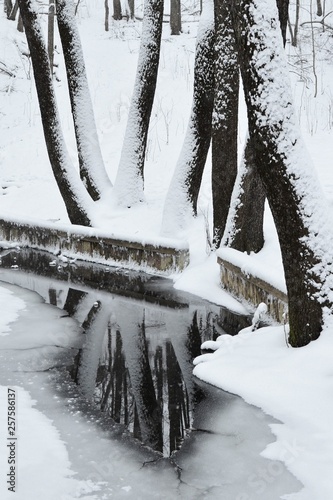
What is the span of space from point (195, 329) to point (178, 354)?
35.9 inches

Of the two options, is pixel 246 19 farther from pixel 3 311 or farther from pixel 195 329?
pixel 3 311

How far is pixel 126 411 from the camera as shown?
485cm

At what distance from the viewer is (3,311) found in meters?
7.62

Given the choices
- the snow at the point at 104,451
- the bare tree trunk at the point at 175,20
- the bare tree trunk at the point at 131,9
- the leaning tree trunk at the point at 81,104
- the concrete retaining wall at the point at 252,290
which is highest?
the bare tree trunk at the point at 131,9

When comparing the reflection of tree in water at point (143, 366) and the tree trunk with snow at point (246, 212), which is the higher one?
the tree trunk with snow at point (246, 212)

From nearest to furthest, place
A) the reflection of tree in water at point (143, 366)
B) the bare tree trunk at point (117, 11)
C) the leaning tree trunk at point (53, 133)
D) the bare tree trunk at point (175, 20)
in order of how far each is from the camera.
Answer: the reflection of tree in water at point (143, 366) < the leaning tree trunk at point (53, 133) < the bare tree trunk at point (175, 20) < the bare tree trunk at point (117, 11)

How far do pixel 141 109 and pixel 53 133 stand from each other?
1.58 meters

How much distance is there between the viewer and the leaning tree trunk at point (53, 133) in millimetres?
11109

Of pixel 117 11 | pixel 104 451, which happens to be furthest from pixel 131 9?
pixel 104 451

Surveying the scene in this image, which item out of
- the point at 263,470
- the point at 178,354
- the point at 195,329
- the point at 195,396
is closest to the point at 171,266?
the point at 195,329

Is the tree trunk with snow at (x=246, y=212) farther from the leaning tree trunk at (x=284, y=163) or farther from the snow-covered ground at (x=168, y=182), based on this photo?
the leaning tree trunk at (x=284, y=163)

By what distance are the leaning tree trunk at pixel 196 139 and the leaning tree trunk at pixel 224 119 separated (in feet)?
3.90

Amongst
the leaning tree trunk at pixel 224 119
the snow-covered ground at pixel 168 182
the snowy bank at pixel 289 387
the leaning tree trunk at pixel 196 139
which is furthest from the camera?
the leaning tree trunk at pixel 196 139

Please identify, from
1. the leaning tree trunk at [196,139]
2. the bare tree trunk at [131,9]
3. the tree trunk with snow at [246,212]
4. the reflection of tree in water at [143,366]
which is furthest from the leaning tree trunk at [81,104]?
the bare tree trunk at [131,9]
